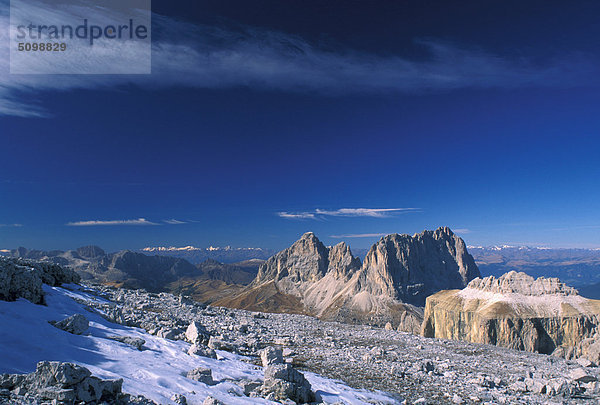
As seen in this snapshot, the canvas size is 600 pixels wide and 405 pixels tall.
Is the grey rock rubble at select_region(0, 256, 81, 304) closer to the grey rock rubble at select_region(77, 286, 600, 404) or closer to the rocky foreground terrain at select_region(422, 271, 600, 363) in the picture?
the grey rock rubble at select_region(77, 286, 600, 404)

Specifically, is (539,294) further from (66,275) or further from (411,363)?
(66,275)

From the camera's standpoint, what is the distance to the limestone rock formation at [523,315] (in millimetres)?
74812

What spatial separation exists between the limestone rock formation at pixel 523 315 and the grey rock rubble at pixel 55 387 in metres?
95.8

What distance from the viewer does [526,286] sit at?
280 ft

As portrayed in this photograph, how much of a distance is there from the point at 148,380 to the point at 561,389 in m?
26.9

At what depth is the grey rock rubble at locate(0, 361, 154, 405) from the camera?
809cm

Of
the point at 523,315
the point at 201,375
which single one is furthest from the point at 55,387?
the point at 523,315

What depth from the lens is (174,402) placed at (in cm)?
1090

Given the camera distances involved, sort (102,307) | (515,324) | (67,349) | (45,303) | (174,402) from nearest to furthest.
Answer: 1. (174,402)
2. (67,349)
3. (45,303)
4. (102,307)
5. (515,324)

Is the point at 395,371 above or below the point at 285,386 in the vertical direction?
below

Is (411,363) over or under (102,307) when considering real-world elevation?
under

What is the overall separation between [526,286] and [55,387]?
107326 millimetres

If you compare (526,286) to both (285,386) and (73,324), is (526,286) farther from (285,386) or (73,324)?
(73,324)

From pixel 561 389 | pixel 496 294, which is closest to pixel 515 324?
pixel 496 294
